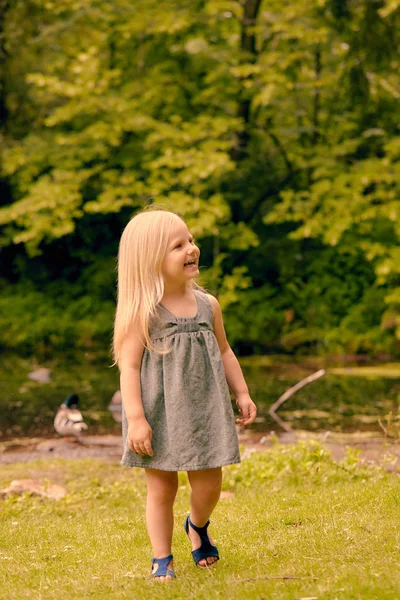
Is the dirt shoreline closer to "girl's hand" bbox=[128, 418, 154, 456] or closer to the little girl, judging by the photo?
the little girl

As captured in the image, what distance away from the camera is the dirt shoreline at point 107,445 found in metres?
9.66

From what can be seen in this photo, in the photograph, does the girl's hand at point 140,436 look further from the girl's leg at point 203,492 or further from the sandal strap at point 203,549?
the sandal strap at point 203,549

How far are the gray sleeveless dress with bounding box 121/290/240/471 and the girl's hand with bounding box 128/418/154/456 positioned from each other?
7 cm

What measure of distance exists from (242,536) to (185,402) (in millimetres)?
1382

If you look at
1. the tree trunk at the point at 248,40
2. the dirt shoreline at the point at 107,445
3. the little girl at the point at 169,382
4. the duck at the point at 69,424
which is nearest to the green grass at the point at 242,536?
the little girl at the point at 169,382

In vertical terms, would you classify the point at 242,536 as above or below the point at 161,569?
below

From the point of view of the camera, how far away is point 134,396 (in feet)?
13.6

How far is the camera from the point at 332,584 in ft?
12.1

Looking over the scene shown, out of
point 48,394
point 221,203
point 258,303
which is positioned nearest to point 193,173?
point 221,203

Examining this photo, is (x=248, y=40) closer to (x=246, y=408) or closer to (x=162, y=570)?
(x=246, y=408)

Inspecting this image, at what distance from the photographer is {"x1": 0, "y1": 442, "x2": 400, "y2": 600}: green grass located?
388 cm

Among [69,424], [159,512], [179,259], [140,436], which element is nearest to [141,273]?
[179,259]

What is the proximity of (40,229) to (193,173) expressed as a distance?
12.1 feet

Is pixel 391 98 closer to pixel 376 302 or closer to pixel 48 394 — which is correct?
pixel 376 302
